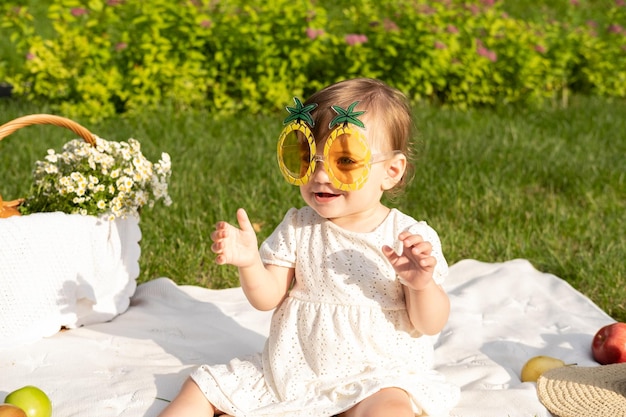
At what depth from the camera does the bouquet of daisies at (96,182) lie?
10.6 ft

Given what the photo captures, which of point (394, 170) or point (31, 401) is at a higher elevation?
point (394, 170)

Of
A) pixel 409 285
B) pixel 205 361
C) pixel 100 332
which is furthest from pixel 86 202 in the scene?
pixel 409 285

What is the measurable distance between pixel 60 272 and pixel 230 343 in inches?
26.5

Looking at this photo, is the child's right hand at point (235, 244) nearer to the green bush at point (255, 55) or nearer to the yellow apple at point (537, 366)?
the yellow apple at point (537, 366)

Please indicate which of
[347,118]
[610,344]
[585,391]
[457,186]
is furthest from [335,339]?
[457,186]

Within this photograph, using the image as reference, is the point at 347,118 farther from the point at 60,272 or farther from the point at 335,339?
the point at 60,272

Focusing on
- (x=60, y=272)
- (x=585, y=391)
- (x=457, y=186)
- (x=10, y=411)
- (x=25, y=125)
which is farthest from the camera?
(x=457, y=186)

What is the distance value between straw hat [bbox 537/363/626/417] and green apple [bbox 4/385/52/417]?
1.54m

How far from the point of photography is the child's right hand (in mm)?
2350

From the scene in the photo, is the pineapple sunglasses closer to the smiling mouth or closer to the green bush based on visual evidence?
the smiling mouth

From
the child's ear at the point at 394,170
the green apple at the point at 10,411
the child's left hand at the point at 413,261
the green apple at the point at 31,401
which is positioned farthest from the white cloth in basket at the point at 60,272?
the child's left hand at the point at 413,261

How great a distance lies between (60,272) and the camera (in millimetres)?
3135

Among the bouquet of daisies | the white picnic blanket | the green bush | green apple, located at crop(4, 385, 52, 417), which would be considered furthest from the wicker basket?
the green bush

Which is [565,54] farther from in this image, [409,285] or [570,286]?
[409,285]
